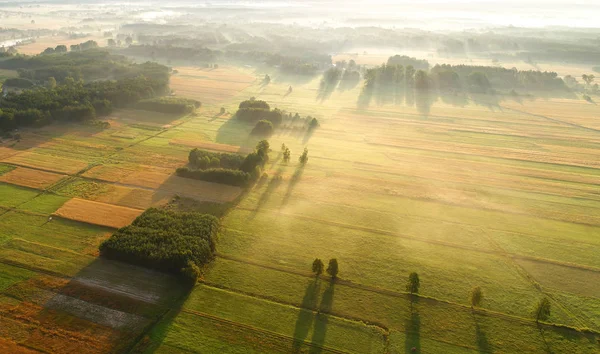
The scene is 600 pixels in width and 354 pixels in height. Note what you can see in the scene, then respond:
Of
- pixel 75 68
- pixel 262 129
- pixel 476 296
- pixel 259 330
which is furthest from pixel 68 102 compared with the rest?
pixel 476 296

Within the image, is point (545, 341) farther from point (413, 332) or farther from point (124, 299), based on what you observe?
point (124, 299)

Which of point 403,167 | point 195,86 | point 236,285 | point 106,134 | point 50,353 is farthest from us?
point 195,86

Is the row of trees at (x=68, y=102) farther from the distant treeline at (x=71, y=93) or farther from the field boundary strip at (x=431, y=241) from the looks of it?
the field boundary strip at (x=431, y=241)

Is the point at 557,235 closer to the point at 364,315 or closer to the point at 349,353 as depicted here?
the point at 364,315

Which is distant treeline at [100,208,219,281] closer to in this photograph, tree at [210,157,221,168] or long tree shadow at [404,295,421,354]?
tree at [210,157,221,168]

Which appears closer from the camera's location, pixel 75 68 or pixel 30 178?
pixel 30 178

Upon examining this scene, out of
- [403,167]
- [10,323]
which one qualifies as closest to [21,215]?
[10,323]
